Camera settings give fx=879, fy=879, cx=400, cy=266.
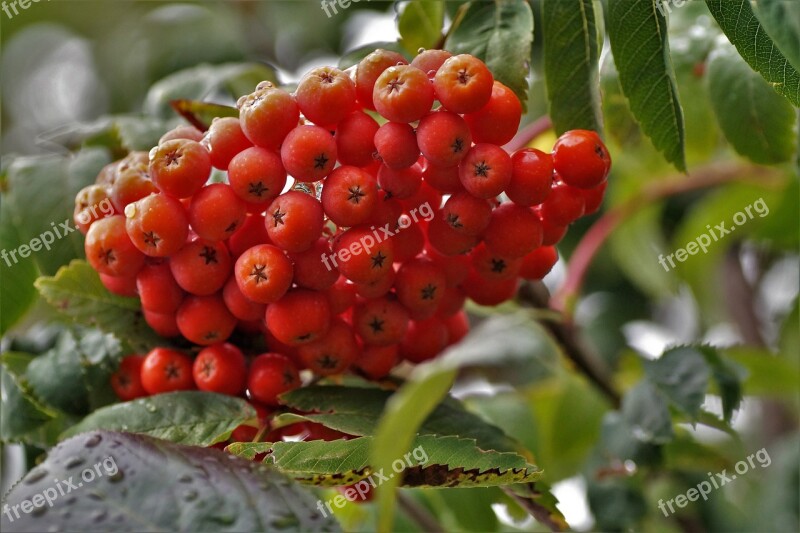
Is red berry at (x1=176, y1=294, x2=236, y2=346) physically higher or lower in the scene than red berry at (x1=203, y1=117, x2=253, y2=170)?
lower

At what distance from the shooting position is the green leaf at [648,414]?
1.61 m

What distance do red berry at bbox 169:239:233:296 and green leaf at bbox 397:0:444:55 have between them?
0.50 m

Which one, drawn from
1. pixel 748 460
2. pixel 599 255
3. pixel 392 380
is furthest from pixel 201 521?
pixel 599 255

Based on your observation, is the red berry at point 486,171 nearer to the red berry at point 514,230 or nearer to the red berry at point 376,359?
the red berry at point 514,230

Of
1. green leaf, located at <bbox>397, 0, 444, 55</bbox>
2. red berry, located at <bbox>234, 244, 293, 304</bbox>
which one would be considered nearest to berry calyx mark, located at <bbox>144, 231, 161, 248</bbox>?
red berry, located at <bbox>234, 244, 293, 304</bbox>

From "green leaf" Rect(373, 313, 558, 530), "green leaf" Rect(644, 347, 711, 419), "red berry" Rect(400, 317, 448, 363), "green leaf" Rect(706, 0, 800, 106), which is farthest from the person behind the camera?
"green leaf" Rect(644, 347, 711, 419)

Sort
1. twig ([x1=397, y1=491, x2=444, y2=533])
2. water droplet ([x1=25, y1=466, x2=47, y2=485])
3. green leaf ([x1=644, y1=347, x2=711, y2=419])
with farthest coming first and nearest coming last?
twig ([x1=397, y1=491, x2=444, y2=533]), green leaf ([x1=644, y1=347, x2=711, y2=419]), water droplet ([x1=25, y1=466, x2=47, y2=485])

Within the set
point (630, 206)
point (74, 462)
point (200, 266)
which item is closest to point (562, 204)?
point (200, 266)

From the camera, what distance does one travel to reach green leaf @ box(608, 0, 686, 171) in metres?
1.25

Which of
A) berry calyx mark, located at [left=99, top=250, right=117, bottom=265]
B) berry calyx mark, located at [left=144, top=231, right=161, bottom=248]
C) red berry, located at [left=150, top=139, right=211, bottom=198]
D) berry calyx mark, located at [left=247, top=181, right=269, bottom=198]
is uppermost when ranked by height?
red berry, located at [left=150, top=139, right=211, bottom=198]

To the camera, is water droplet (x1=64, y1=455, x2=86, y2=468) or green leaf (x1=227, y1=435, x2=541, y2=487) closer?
water droplet (x1=64, y1=455, x2=86, y2=468)

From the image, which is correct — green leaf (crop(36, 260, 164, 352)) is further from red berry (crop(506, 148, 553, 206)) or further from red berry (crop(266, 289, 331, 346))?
red berry (crop(506, 148, 553, 206))

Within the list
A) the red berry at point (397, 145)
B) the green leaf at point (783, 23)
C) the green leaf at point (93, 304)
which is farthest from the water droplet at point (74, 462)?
the green leaf at point (783, 23)

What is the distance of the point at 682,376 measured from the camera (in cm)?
161
